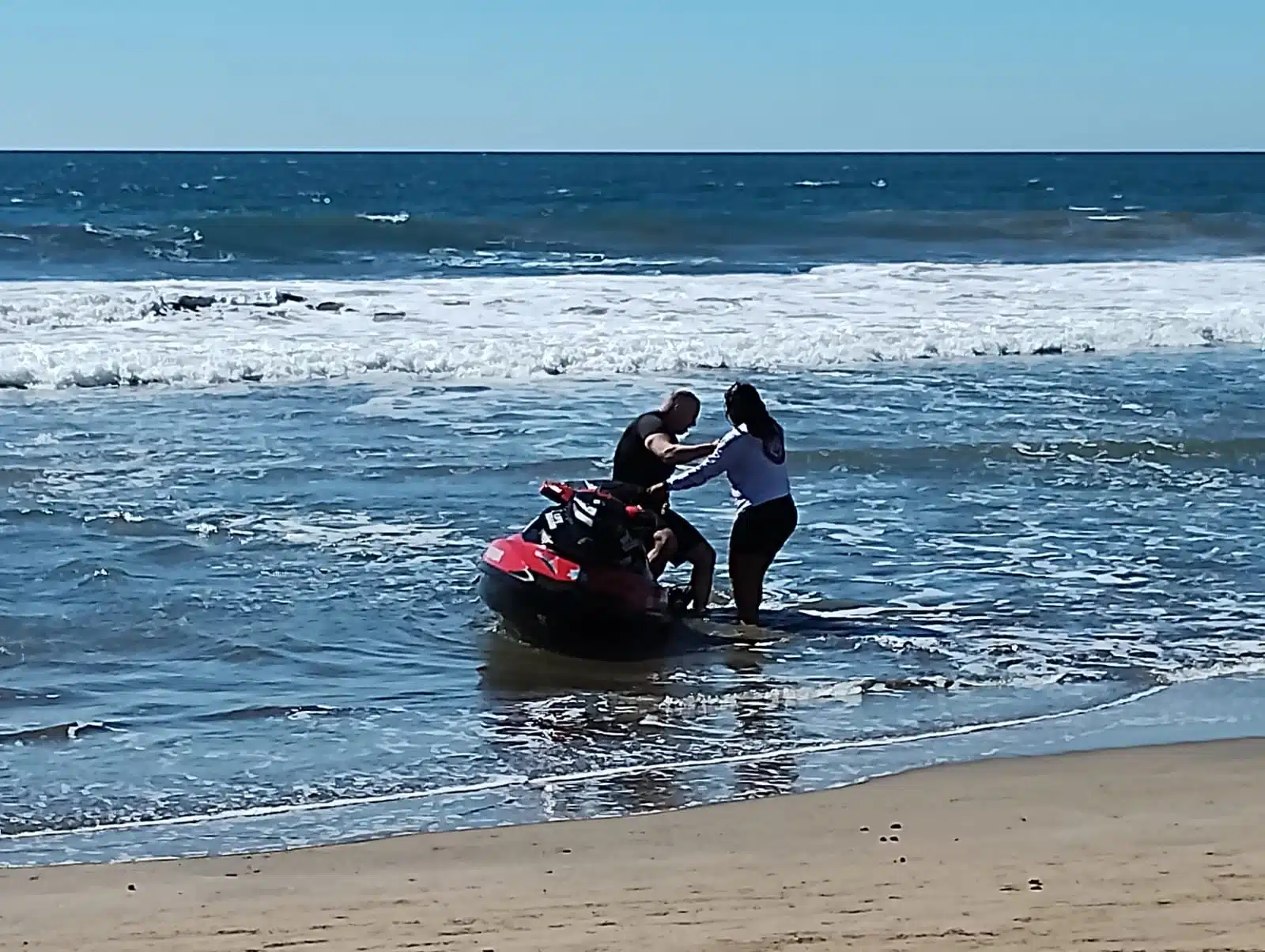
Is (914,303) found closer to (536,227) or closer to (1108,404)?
(1108,404)

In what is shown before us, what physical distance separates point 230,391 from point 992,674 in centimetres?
1000

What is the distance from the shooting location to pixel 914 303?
23.9 m

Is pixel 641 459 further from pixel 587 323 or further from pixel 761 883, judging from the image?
pixel 587 323

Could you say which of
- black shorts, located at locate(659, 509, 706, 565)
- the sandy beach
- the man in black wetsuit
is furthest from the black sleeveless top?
the sandy beach

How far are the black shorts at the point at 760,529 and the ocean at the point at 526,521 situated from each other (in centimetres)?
38

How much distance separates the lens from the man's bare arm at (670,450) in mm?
7988

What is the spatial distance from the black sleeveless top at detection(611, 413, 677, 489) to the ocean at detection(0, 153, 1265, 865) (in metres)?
0.88

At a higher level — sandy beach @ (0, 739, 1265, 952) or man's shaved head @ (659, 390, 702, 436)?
man's shaved head @ (659, 390, 702, 436)

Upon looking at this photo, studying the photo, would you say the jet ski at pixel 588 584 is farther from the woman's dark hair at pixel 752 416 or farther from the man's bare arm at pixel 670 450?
the woman's dark hair at pixel 752 416

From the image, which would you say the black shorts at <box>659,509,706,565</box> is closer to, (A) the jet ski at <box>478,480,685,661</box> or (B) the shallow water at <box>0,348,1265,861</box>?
(A) the jet ski at <box>478,480,685,661</box>

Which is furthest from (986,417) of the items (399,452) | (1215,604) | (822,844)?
(822,844)

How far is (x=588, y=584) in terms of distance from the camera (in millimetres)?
7598

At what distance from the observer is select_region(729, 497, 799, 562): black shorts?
8.31 meters

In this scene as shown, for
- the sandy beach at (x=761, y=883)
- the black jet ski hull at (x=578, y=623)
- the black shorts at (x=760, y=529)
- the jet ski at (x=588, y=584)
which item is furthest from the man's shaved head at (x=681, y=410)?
the sandy beach at (x=761, y=883)
